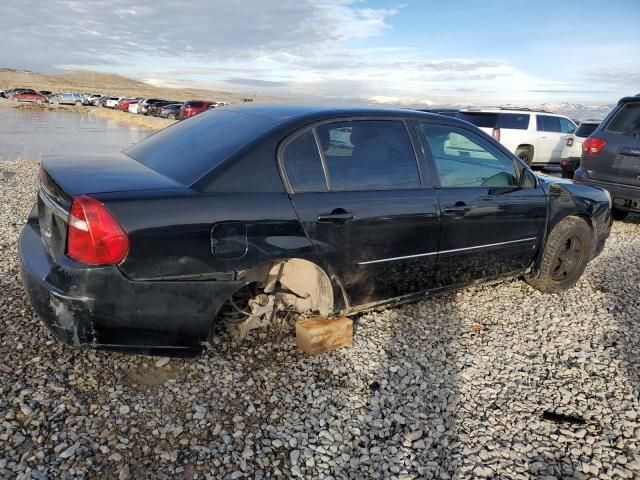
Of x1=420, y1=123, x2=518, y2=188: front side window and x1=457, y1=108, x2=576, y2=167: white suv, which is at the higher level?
x1=457, y1=108, x2=576, y2=167: white suv

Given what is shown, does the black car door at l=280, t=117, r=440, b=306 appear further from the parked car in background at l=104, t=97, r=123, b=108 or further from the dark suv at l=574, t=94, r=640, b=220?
the parked car in background at l=104, t=97, r=123, b=108

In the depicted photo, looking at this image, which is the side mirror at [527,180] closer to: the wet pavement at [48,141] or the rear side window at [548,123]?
the rear side window at [548,123]

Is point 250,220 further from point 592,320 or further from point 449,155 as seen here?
point 592,320

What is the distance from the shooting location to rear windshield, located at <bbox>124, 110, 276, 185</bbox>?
2.93 m

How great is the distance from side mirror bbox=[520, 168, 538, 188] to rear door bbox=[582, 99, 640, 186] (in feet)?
11.5

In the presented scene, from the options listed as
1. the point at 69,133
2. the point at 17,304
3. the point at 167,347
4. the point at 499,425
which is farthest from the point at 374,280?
the point at 69,133

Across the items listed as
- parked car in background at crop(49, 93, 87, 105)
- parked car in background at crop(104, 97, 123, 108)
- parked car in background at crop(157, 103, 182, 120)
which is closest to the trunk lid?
parked car in background at crop(157, 103, 182, 120)

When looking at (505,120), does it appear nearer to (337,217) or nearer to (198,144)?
(337,217)

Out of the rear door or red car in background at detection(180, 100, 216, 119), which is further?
red car in background at detection(180, 100, 216, 119)

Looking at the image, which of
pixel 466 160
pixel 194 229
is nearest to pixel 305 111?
pixel 194 229

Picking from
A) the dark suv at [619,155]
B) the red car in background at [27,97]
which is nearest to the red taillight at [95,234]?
the dark suv at [619,155]

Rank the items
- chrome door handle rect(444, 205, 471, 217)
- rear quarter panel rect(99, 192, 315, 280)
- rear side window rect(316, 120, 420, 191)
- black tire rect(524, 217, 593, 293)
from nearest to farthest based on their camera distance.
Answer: rear quarter panel rect(99, 192, 315, 280)
rear side window rect(316, 120, 420, 191)
chrome door handle rect(444, 205, 471, 217)
black tire rect(524, 217, 593, 293)

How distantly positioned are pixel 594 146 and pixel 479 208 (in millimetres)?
4576

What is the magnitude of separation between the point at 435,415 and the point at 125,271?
1879 mm
